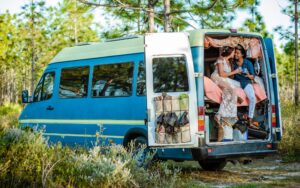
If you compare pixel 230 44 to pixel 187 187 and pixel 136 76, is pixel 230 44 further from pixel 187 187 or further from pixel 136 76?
pixel 187 187

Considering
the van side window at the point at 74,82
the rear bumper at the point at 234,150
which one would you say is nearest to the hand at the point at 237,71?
the rear bumper at the point at 234,150

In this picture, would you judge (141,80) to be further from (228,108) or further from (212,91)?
(228,108)

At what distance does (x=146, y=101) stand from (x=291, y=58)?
4330cm

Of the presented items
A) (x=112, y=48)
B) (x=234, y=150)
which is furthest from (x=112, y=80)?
(x=234, y=150)

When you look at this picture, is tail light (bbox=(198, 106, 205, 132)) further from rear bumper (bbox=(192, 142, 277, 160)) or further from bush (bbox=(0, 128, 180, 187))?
bush (bbox=(0, 128, 180, 187))

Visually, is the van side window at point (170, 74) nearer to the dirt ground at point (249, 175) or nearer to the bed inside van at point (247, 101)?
the bed inside van at point (247, 101)

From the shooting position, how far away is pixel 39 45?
34500 mm

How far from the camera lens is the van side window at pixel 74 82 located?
11680mm

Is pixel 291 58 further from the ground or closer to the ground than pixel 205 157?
further from the ground

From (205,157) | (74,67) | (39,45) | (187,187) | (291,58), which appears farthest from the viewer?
(291,58)

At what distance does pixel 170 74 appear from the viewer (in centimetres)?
937

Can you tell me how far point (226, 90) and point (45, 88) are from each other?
4.88m

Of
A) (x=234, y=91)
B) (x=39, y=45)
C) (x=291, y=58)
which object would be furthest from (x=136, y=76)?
(x=291, y=58)


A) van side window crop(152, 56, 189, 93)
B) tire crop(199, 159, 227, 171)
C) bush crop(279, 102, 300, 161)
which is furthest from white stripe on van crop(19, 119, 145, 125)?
bush crop(279, 102, 300, 161)
